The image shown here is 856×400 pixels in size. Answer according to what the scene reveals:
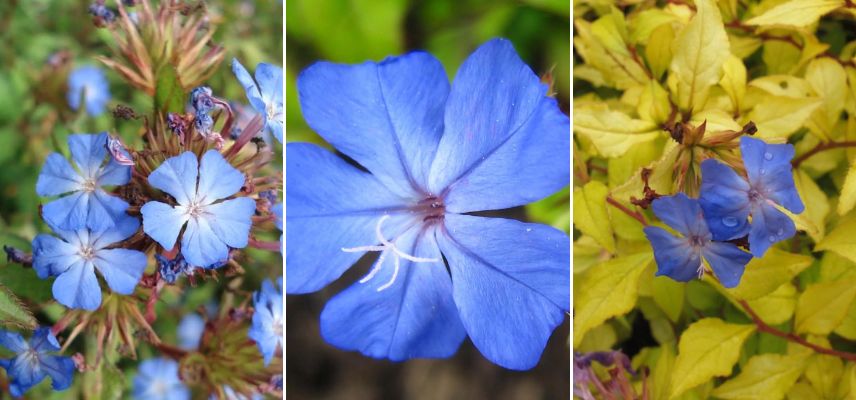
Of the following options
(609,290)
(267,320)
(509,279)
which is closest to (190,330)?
(267,320)

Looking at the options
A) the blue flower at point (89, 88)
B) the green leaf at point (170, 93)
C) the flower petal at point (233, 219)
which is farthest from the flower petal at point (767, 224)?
the blue flower at point (89, 88)

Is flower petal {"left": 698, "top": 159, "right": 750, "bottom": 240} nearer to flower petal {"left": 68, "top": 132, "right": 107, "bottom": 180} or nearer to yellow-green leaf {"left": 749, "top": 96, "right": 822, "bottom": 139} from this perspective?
yellow-green leaf {"left": 749, "top": 96, "right": 822, "bottom": 139}

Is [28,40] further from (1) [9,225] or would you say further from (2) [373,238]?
(2) [373,238]

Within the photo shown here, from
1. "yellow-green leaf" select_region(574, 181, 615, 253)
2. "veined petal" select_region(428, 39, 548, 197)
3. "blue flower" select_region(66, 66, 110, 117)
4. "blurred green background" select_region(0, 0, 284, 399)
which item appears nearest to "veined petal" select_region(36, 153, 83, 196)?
"blurred green background" select_region(0, 0, 284, 399)

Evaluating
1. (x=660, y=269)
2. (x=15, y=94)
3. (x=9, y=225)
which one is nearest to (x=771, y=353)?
(x=660, y=269)

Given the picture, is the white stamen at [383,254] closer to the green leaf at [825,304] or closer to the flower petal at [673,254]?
the flower petal at [673,254]

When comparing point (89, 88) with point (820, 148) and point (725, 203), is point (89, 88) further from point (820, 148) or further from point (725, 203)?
point (820, 148)
